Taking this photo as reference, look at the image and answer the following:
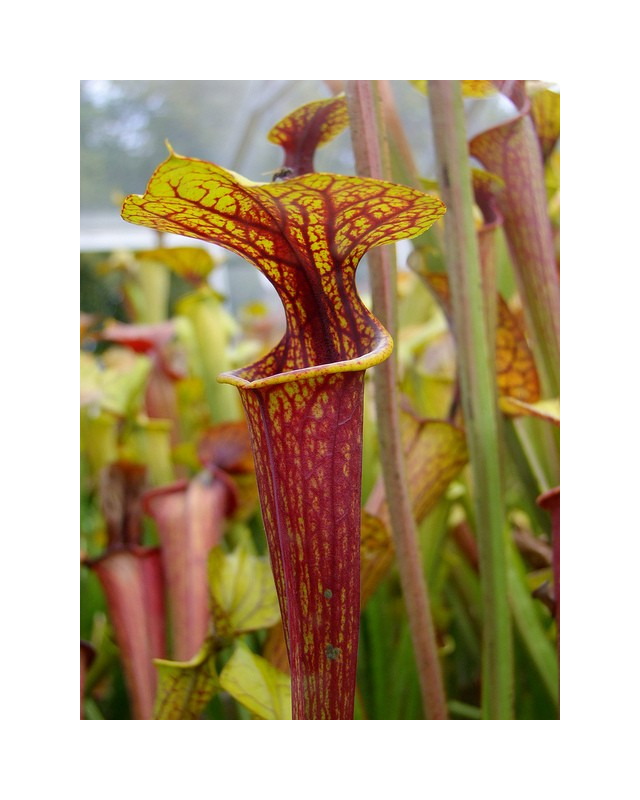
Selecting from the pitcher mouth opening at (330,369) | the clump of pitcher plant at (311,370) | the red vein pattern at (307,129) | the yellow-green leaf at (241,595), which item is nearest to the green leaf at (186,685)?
the yellow-green leaf at (241,595)

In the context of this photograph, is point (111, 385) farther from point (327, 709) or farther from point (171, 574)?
point (327, 709)

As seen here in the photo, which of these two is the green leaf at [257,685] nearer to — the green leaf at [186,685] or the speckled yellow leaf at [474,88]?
the green leaf at [186,685]


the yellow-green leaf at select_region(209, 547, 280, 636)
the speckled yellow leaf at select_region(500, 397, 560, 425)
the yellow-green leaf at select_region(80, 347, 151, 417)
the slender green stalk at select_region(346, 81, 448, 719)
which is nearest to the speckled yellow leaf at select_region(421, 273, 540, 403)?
the speckled yellow leaf at select_region(500, 397, 560, 425)

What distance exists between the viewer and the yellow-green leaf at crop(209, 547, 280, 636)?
589 mm

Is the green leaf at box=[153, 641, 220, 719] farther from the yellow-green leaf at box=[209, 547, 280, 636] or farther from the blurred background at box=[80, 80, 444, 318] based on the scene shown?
the blurred background at box=[80, 80, 444, 318]

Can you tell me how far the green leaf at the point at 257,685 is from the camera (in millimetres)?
529

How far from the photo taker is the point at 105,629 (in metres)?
0.93

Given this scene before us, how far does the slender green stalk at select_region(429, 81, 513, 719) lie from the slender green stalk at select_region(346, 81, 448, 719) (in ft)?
0.18

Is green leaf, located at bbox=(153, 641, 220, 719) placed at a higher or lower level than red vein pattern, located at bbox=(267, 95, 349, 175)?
lower

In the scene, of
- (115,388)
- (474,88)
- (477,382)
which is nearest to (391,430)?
(477,382)
